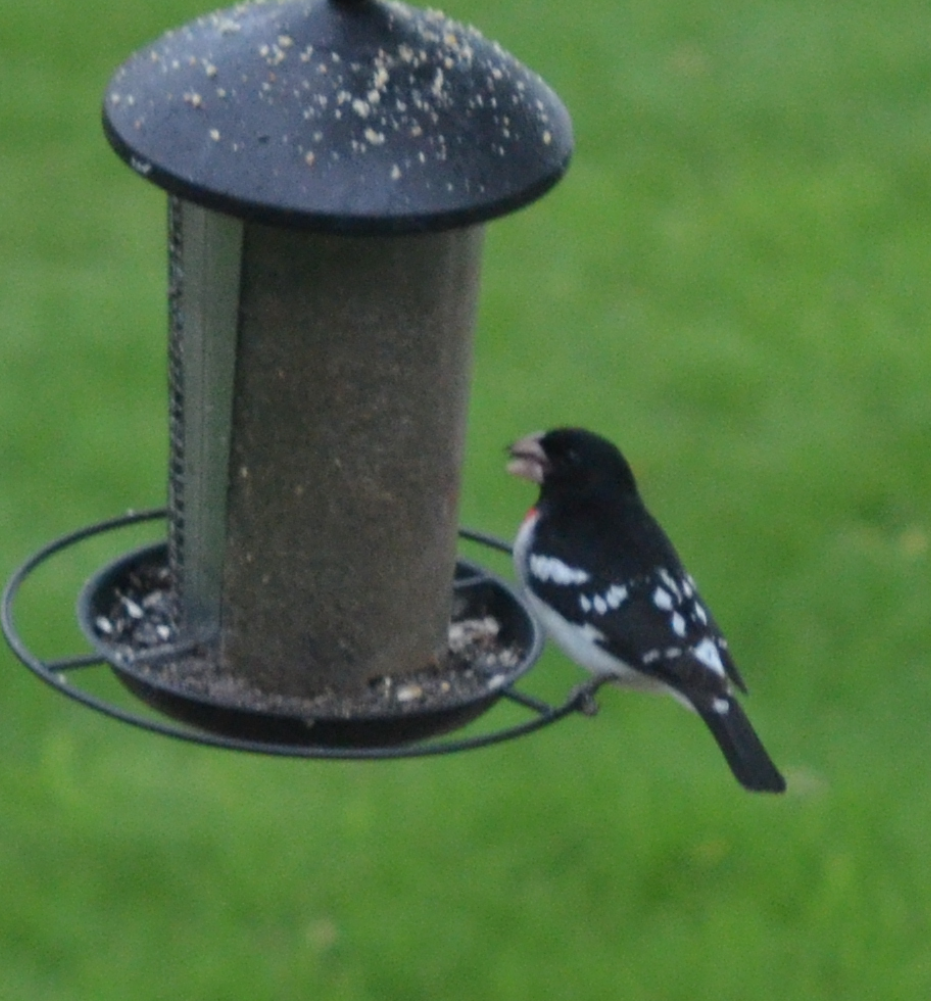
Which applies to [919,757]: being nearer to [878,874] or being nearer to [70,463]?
[878,874]

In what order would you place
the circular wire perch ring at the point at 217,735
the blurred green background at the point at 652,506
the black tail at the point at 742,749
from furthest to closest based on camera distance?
the blurred green background at the point at 652,506 < the black tail at the point at 742,749 < the circular wire perch ring at the point at 217,735

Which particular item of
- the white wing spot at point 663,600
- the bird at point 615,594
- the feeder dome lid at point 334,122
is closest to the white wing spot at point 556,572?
the bird at point 615,594

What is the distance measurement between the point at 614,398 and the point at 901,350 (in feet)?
4.08

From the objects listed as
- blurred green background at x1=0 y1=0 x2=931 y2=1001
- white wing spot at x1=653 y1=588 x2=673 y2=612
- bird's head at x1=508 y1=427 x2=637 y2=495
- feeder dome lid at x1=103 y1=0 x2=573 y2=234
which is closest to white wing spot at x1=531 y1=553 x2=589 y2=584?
white wing spot at x1=653 y1=588 x2=673 y2=612

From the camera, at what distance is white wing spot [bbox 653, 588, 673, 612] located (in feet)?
15.7

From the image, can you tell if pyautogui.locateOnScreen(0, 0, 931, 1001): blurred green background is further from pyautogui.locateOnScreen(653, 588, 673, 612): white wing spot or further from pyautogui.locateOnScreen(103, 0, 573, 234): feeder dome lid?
pyautogui.locateOnScreen(103, 0, 573, 234): feeder dome lid

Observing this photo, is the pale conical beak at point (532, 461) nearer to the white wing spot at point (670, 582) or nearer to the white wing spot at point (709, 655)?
the white wing spot at point (670, 582)

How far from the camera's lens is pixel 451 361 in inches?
164

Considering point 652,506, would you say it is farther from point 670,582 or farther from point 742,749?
point 742,749

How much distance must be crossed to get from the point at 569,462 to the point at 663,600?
43cm

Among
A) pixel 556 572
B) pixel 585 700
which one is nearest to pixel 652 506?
pixel 556 572

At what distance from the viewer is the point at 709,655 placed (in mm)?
4766

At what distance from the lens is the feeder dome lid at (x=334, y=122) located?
353 cm

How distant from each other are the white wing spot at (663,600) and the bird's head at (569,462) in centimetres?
34
